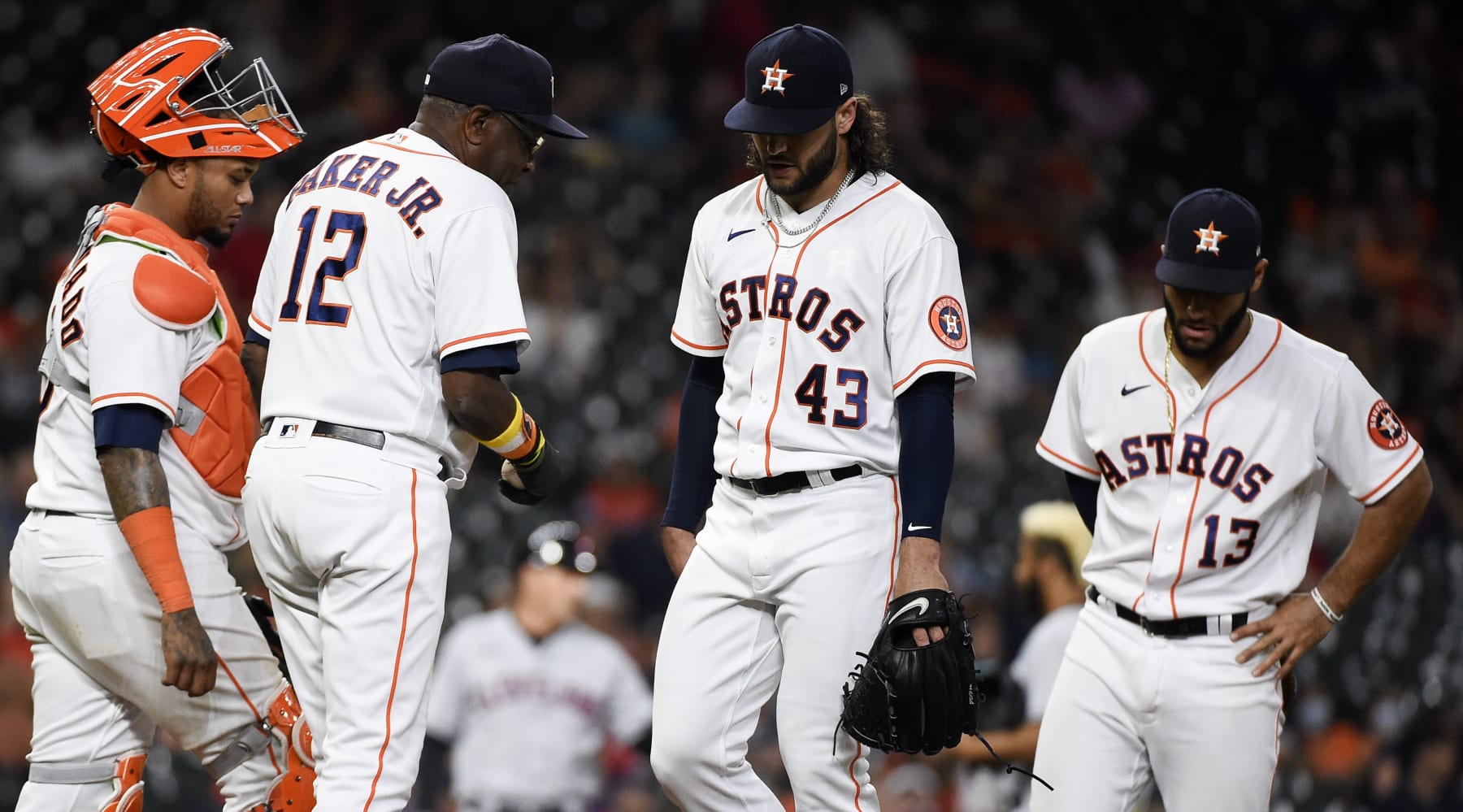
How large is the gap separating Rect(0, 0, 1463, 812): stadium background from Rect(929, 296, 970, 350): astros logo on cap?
12.1ft

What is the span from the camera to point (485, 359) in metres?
3.47

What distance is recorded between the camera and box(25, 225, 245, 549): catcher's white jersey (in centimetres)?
356

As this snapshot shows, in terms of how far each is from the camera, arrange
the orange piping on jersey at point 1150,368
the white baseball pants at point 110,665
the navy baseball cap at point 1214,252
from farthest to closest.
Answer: the orange piping on jersey at point 1150,368
the navy baseball cap at point 1214,252
the white baseball pants at point 110,665

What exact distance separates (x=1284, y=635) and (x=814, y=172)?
5.57ft

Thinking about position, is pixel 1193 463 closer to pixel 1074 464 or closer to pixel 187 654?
pixel 1074 464

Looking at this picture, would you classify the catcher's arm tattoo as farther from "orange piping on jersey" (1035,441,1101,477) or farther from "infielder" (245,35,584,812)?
"orange piping on jersey" (1035,441,1101,477)

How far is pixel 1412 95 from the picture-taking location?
39.0 ft

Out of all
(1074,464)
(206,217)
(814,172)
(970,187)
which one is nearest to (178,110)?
(206,217)

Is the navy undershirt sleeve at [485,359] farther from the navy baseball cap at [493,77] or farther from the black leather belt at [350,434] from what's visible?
the navy baseball cap at [493,77]

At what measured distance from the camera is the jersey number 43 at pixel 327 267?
3.50 metres

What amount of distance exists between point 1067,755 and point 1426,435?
648cm

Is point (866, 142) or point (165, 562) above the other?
point (866, 142)

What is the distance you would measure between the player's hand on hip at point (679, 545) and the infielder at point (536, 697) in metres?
2.30

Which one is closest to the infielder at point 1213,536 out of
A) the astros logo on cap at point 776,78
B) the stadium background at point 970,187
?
the astros logo on cap at point 776,78
